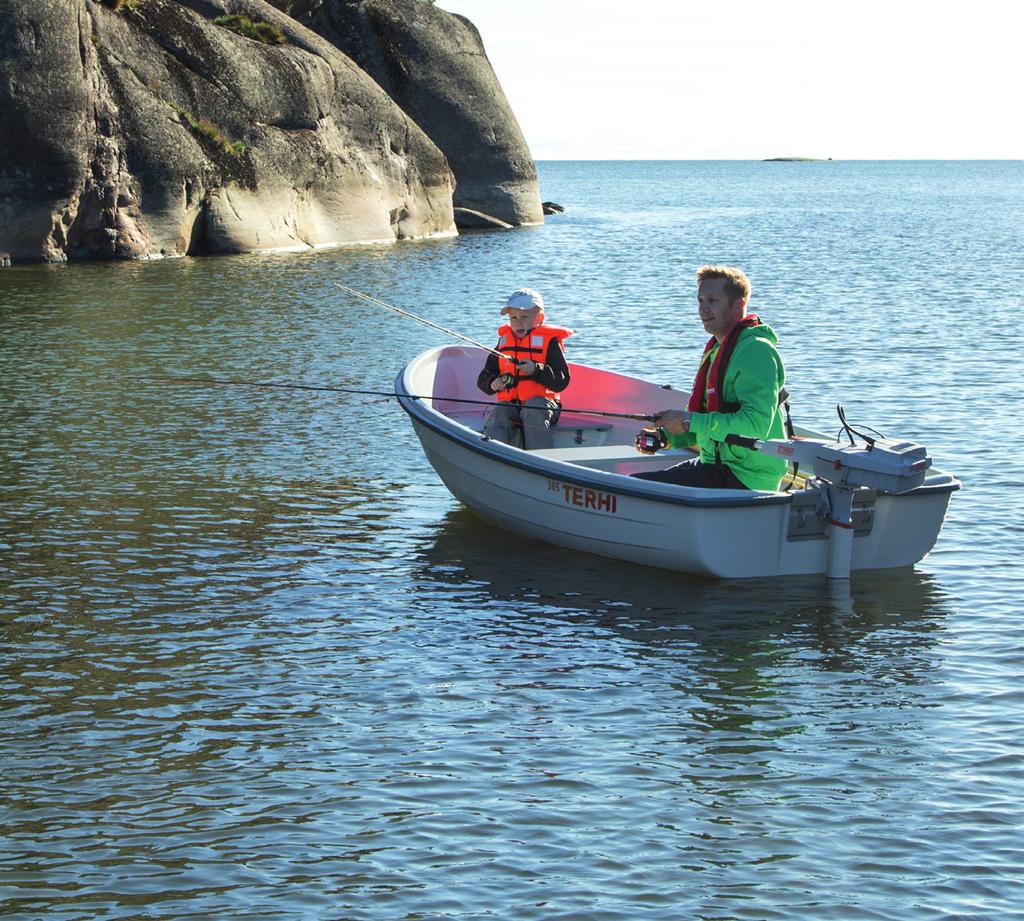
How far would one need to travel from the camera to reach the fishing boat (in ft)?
32.1

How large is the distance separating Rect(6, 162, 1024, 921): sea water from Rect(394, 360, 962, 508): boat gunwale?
0.72 metres

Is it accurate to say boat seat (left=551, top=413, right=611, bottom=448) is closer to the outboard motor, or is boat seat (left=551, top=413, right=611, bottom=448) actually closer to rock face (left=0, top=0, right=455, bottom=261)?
the outboard motor

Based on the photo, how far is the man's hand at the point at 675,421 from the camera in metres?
9.92

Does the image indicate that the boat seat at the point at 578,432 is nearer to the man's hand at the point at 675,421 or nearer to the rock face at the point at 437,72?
the man's hand at the point at 675,421

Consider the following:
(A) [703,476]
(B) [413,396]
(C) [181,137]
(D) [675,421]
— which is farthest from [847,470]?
(C) [181,137]

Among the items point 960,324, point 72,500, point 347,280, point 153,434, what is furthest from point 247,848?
point 347,280

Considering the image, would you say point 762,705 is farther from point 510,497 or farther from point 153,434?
point 153,434

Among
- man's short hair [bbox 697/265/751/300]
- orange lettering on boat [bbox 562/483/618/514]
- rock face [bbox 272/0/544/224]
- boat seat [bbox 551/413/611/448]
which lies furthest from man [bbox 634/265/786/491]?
rock face [bbox 272/0/544/224]

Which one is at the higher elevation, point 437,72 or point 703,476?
point 437,72

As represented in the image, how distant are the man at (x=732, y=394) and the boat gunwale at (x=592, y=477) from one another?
1.14ft

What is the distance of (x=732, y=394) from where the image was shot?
9930 millimetres

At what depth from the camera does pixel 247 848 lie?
255 inches

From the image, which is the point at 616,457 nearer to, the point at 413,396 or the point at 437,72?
the point at 413,396

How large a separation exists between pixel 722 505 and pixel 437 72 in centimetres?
4254
